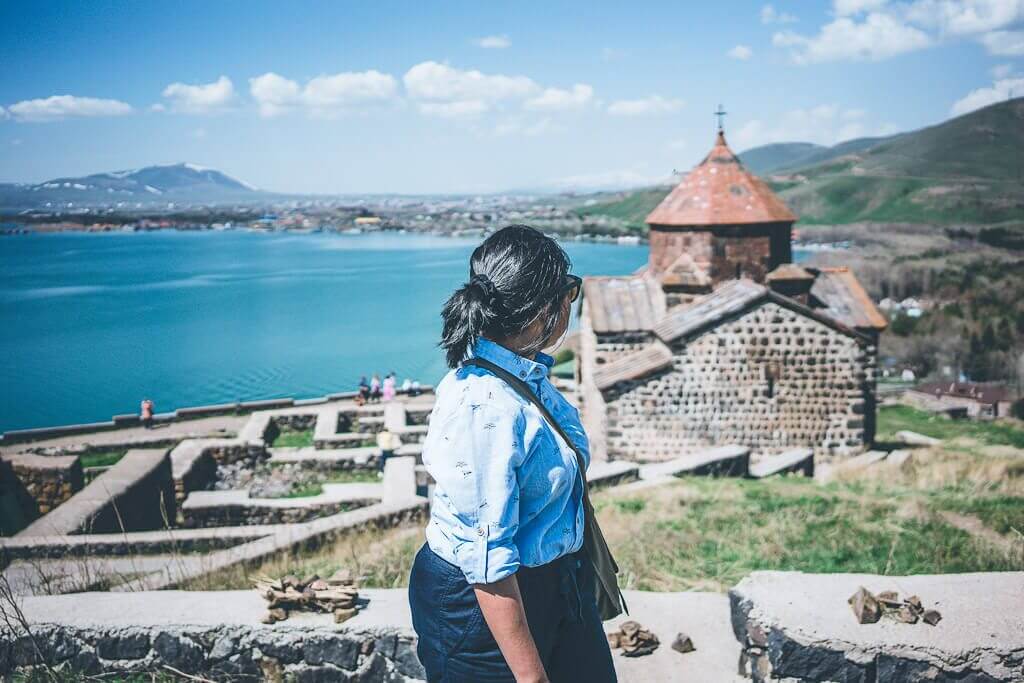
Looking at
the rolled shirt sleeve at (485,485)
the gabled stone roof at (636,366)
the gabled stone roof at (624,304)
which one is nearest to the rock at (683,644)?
the rolled shirt sleeve at (485,485)

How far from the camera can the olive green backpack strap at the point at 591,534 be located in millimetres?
1671

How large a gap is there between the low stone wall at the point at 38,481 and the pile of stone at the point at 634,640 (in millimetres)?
10575

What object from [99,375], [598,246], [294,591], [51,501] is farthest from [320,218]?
[294,591]

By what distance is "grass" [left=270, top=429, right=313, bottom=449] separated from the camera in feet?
50.2

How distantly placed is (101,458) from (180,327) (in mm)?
31496

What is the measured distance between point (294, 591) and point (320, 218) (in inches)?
5265

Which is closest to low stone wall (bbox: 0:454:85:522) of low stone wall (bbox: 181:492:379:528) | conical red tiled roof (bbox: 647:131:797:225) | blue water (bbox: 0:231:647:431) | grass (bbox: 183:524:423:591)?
low stone wall (bbox: 181:492:379:528)

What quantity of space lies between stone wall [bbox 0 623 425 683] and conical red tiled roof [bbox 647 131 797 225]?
11.0 meters

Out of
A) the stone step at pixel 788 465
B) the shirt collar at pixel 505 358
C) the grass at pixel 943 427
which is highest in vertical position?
the shirt collar at pixel 505 358

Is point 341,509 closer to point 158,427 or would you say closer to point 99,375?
point 158,427

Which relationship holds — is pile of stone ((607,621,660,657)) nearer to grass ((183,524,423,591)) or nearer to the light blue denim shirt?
grass ((183,524,423,591))

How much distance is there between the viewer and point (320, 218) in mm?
130750

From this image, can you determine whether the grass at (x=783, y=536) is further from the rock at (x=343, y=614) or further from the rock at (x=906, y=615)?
the rock at (x=343, y=614)

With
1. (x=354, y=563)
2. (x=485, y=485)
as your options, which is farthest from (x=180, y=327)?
(x=485, y=485)
